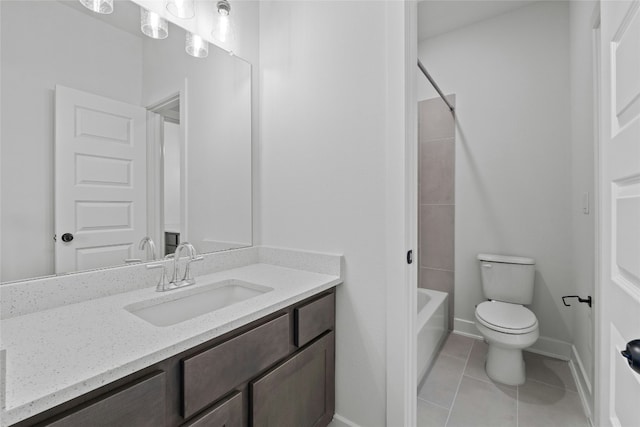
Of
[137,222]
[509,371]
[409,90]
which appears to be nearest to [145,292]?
[137,222]

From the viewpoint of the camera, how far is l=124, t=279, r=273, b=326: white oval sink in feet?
3.54

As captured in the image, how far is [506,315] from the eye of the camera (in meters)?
2.00

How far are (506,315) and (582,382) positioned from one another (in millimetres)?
511

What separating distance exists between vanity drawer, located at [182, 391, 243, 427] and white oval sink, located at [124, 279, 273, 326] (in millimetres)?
418

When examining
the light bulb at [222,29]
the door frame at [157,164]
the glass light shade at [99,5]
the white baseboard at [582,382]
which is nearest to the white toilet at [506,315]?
the white baseboard at [582,382]

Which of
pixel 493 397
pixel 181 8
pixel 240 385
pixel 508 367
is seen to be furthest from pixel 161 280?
pixel 508 367

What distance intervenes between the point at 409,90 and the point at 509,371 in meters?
1.88

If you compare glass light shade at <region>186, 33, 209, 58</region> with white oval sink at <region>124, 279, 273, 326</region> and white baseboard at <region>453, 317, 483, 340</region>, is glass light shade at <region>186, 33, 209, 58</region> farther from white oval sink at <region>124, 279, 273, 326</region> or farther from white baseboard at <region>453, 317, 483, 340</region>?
white baseboard at <region>453, 317, 483, 340</region>

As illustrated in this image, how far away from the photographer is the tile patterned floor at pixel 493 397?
156 cm

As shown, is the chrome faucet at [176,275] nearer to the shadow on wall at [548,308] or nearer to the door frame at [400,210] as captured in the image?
the door frame at [400,210]

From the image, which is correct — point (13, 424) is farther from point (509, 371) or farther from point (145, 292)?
point (509, 371)

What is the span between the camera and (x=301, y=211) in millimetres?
1547

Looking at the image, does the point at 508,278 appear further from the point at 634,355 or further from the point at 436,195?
the point at 634,355

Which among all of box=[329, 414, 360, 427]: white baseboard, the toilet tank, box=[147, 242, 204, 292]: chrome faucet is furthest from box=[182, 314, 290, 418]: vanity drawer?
the toilet tank
